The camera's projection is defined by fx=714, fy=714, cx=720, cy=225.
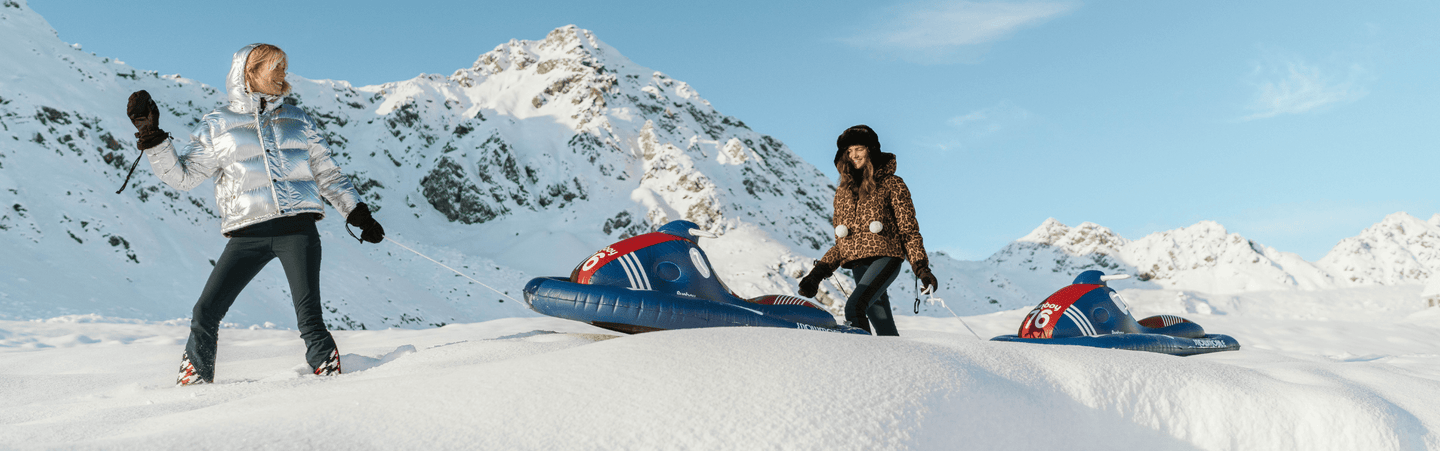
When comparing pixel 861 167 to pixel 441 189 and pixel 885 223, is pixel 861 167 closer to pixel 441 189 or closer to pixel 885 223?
pixel 885 223

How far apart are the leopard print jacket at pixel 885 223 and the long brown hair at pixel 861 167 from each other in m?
0.03

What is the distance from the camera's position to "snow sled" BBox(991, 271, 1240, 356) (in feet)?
15.2

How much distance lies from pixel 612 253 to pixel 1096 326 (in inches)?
131

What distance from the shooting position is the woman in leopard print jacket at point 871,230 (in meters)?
3.87

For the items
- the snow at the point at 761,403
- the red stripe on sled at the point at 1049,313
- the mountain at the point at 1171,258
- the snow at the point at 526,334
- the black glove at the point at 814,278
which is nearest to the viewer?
the snow at the point at 761,403

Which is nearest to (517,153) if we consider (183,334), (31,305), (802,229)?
(802,229)

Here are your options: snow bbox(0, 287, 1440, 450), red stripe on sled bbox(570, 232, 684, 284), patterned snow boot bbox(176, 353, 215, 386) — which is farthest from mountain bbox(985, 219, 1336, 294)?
patterned snow boot bbox(176, 353, 215, 386)

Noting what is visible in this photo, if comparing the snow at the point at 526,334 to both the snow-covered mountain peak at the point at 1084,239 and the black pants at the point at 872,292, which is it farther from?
the snow-covered mountain peak at the point at 1084,239

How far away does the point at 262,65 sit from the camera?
2.96 metres

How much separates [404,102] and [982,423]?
107 ft

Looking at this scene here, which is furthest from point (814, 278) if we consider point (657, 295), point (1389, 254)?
point (1389, 254)

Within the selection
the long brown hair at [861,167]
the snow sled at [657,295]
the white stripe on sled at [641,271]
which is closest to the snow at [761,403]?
the snow sled at [657,295]

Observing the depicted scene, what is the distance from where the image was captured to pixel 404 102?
30.5m

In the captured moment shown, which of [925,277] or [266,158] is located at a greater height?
[266,158]
